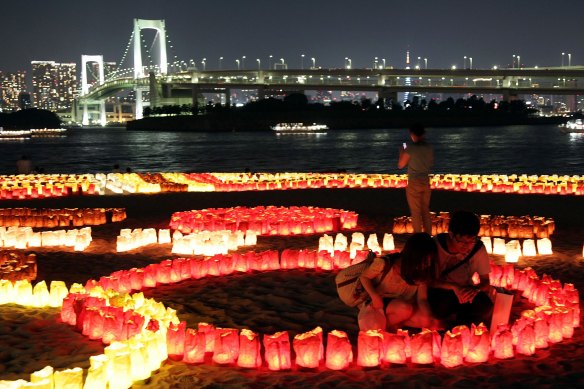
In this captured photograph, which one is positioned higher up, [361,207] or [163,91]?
[163,91]

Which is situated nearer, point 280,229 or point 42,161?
point 280,229

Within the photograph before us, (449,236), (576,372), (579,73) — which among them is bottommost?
(576,372)

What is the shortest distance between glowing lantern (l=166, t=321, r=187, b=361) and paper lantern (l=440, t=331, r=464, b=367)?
7.87 ft

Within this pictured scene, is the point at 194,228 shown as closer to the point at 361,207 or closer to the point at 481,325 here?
the point at 361,207

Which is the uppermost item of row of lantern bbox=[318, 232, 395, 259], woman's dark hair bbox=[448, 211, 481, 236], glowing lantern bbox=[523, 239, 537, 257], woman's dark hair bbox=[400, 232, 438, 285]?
woman's dark hair bbox=[448, 211, 481, 236]

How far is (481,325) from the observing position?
7.09 meters

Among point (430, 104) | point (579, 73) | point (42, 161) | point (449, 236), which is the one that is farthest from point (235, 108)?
point (449, 236)

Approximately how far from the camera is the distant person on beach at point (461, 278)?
7425mm

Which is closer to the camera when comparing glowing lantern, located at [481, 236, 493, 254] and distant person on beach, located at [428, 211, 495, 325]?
distant person on beach, located at [428, 211, 495, 325]

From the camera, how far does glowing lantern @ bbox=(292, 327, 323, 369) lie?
6.86 meters

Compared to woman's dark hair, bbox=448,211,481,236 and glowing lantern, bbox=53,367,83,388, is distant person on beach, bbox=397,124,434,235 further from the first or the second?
glowing lantern, bbox=53,367,83,388

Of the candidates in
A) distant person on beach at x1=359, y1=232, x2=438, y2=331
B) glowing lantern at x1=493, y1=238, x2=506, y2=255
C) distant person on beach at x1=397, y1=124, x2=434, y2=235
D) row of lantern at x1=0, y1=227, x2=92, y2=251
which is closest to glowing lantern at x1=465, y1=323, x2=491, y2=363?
distant person on beach at x1=359, y1=232, x2=438, y2=331

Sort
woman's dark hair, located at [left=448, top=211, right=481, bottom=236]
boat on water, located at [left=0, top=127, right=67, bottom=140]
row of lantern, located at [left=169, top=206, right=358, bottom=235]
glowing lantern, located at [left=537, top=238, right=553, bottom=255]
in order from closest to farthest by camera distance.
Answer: woman's dark hair, located at [left=448, top=211, right=481, bottom=236]
glowing lantern, located at [left=537, top=238, right=553, bottom=255]
row of lantern, located at [left=169, top=206, right=358, bottom=235]
boat on water, located at [left=0, top=127, right=67, bottom=140]

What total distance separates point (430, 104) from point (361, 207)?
424ft
